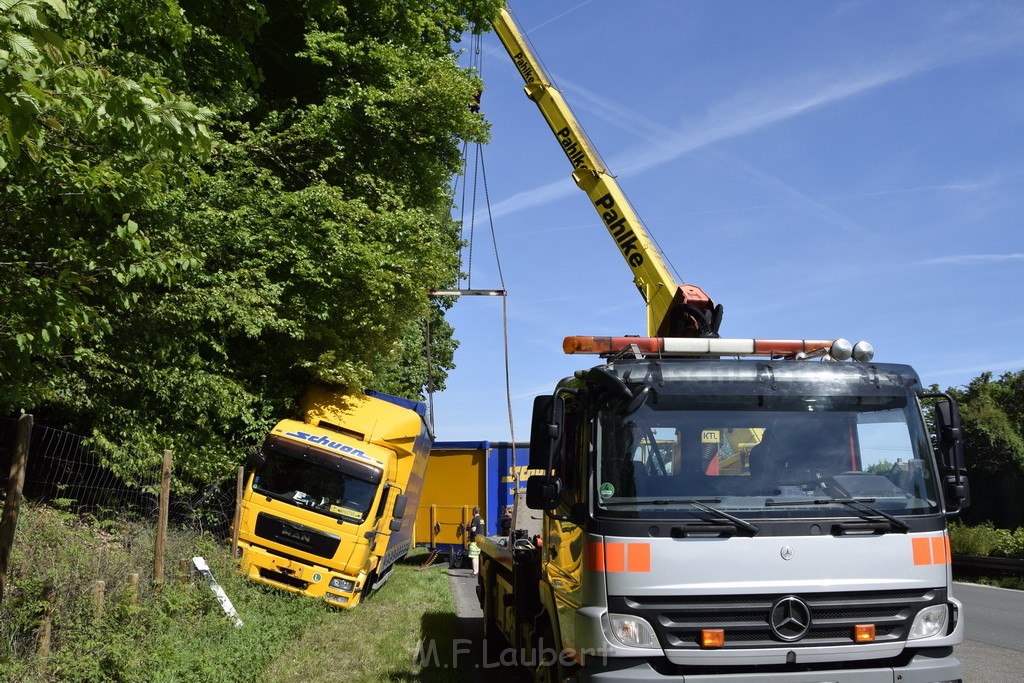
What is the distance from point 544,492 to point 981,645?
6.89m

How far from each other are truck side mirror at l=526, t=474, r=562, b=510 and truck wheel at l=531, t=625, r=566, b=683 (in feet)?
3.07

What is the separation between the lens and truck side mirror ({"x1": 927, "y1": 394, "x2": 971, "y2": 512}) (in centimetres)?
541

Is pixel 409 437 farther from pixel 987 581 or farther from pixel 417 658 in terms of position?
pixel 987 581

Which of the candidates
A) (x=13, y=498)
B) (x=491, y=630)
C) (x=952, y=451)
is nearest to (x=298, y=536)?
(x=491, y=630)

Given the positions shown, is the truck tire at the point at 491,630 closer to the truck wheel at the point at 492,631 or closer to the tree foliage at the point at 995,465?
the truck wheel at the point at 492,631

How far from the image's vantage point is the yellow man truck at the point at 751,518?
501 centimetres

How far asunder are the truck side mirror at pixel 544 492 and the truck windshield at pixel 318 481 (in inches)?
330

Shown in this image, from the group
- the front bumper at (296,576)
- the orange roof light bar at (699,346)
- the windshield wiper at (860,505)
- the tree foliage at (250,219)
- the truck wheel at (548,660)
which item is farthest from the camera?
the front bumper at (296,576)

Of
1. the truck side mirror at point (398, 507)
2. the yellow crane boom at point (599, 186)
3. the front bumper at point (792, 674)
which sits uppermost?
the yellow crane boom at point (599, 186)

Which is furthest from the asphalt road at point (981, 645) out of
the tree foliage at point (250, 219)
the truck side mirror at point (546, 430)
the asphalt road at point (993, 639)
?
the tree foliage at point (250, 219)

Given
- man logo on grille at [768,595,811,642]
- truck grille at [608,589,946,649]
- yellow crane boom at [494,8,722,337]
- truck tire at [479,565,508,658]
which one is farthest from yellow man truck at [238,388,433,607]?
man logo on grille at [768,595,811,642]

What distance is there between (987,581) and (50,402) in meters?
18.2

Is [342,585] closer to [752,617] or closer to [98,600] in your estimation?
[98,600]

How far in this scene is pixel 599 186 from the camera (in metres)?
16.3
